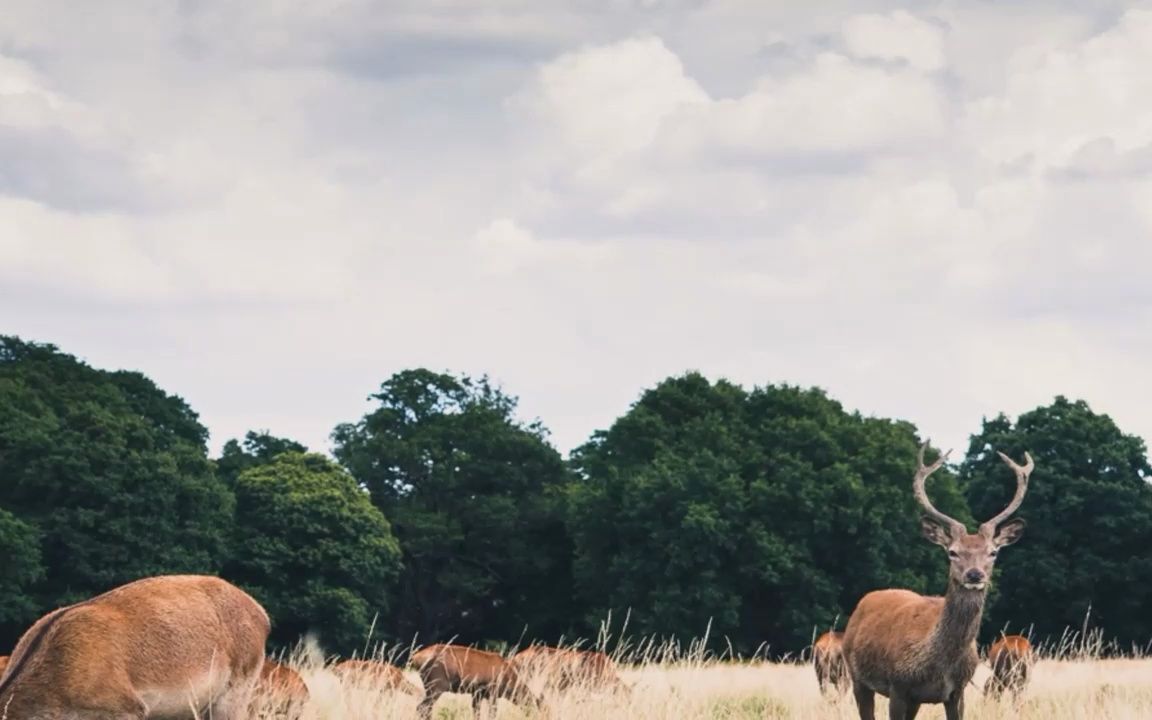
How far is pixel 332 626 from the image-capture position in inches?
1934

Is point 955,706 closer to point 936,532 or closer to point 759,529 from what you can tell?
point 936,532

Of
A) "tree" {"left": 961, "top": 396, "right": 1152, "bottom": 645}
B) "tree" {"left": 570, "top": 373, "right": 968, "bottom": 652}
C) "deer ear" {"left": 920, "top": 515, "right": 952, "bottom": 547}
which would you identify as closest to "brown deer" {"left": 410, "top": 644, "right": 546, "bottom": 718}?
"deer ear" {"left": 920, "top": 515, "right": 952, "bottom": 547}

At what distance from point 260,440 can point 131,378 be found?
25.9ft

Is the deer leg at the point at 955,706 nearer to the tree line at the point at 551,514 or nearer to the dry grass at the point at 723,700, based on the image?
the dry grass at the point at 723,700

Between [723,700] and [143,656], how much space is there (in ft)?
31.4

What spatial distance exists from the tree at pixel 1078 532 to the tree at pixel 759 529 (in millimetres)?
4570

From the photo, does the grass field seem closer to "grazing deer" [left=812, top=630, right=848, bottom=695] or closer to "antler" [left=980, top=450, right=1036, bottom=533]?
"grazing deer" [left=812, top=630, right=848, bottom=695]

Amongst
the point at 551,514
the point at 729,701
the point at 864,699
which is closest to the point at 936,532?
the point at 864,699

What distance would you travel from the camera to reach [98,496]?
43.0 meters

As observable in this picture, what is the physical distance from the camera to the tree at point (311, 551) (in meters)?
48.7

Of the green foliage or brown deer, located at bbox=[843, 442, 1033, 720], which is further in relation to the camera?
the green foliage

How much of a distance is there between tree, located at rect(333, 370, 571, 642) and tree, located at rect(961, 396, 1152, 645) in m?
14.5

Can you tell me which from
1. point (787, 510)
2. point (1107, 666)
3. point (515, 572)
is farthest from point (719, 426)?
point (1107, 666)

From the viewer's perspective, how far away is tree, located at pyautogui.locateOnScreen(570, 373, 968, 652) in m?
46.2
